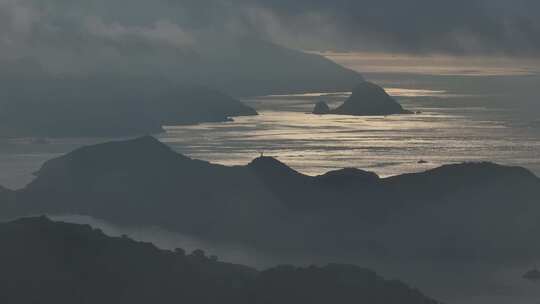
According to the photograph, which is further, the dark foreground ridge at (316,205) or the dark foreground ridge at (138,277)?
the dark foreground ridge at (316,205)

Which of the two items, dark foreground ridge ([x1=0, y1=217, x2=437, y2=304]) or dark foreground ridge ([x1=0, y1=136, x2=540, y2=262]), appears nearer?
dark foreground ridge ([x1=0, y1=217, x2=437, y2=304])

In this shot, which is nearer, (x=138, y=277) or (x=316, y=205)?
(x=138, y=277)

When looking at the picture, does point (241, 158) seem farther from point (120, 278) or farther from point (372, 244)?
point (120, 278)

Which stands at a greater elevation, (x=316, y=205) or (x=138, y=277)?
(x=316, y=205)
